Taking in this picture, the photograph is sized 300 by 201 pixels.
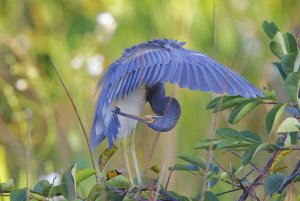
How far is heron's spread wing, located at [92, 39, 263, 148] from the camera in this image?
1.72 meters

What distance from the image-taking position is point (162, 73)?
5.83 feet

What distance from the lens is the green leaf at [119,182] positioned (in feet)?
5.22

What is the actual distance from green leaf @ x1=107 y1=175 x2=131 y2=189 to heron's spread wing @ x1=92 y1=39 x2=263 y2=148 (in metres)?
0.24

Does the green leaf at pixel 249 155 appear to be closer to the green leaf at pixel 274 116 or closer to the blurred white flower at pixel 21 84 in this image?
the green leaf at pixel 274 116

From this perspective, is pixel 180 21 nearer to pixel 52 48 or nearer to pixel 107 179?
pixel 52 48

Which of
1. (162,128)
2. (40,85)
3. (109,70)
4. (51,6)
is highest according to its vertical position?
(51,6)

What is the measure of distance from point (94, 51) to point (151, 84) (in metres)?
1.96

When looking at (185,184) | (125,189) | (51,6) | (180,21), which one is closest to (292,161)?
(185,184)

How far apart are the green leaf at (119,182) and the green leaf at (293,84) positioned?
1.27ft

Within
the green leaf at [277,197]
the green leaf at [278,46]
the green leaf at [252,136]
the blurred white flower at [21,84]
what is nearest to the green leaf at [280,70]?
the green leaf at [278,46]

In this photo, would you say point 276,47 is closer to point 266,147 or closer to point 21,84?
point 266,147

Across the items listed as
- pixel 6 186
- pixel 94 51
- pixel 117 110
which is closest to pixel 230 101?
pixel 117 110

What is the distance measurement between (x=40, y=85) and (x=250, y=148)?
7.10 ft

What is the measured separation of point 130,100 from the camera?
193 cm
